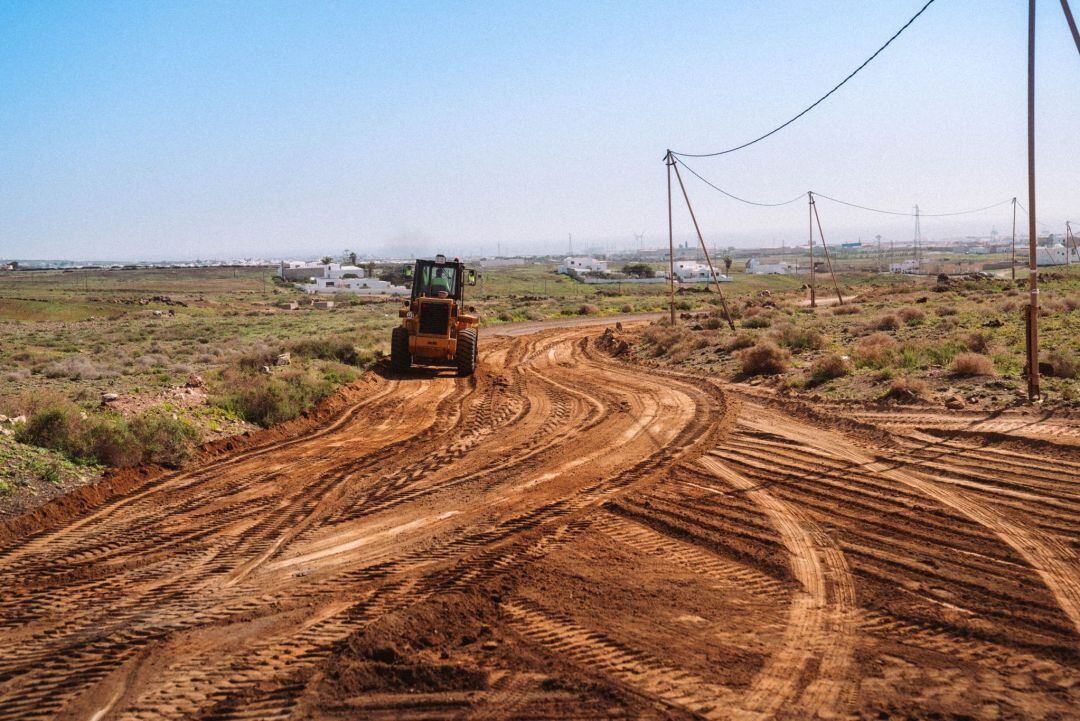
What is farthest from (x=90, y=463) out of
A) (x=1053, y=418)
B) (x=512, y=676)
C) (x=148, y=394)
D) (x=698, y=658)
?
(x=1053, y=418)

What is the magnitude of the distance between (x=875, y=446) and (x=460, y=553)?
7.28 meters

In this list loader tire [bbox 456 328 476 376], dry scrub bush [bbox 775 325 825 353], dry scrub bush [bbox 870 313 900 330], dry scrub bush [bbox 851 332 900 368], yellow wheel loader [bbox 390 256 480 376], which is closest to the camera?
dry scrub bush [bbox 851 332 900 368]

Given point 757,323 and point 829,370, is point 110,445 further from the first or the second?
point 757,323

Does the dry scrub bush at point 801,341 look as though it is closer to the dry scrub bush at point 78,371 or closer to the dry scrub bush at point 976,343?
the dry scrub bush at point 976,343

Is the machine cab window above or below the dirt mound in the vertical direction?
above

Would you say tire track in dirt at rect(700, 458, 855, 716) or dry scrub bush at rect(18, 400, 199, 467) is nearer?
tire track in dirt at rect(700, 458, 855, 716)

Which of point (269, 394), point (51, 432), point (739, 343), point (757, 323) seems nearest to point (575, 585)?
point (51, 432)

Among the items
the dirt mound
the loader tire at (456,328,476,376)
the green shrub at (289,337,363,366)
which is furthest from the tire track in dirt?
the green shrub at (289,337,363,366)

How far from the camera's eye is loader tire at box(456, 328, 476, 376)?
2172 centimetres

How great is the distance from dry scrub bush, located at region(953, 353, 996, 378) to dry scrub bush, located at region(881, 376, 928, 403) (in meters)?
1.16

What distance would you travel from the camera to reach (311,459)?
1263 centimetres

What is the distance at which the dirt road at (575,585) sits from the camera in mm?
5508

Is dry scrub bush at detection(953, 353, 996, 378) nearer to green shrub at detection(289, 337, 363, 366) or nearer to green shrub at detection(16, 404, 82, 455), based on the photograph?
green shrub at detection(289, 337, 363, 366)

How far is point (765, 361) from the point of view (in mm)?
20031
